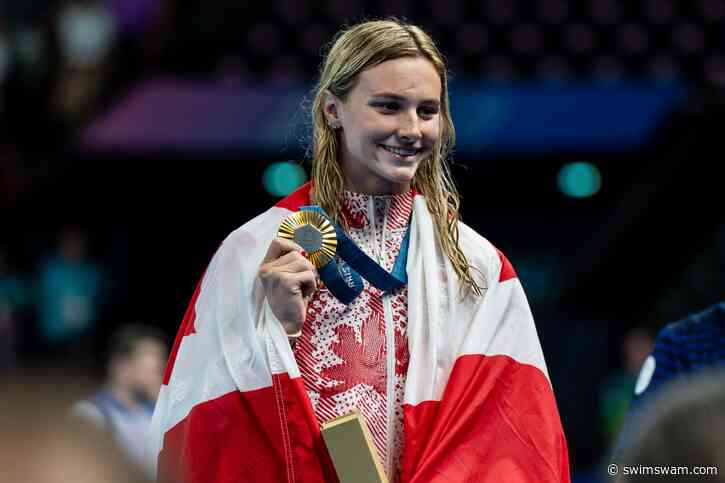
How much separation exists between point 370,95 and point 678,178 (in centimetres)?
609

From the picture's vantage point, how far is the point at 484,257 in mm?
2426

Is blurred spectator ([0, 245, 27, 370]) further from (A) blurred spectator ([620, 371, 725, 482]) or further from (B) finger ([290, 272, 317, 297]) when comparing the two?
(A) blurred spectator ([620, 371, 725, 482])

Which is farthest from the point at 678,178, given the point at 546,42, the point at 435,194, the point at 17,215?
the point at 435,194

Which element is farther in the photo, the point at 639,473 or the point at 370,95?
the point at 370,95

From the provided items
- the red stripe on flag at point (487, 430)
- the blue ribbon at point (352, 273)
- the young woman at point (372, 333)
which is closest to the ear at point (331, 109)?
the young woman at point (372, 333)

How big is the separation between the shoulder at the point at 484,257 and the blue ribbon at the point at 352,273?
0.49 feet

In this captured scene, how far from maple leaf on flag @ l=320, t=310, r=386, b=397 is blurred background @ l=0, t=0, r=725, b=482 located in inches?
198

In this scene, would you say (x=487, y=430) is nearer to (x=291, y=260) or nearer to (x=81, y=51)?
(x=291, y=260)

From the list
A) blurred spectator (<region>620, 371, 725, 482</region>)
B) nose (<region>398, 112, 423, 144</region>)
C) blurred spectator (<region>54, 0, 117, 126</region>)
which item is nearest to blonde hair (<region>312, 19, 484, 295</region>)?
nose (<region>398, 112, 423, 144</region>)

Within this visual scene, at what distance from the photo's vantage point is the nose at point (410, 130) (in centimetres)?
238

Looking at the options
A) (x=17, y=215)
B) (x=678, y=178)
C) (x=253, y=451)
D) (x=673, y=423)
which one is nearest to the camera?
(x=673, y=423)

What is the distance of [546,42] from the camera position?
867 centimetres

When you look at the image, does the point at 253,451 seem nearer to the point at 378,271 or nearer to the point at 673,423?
the point at 378,271

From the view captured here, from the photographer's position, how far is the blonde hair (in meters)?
2.40
